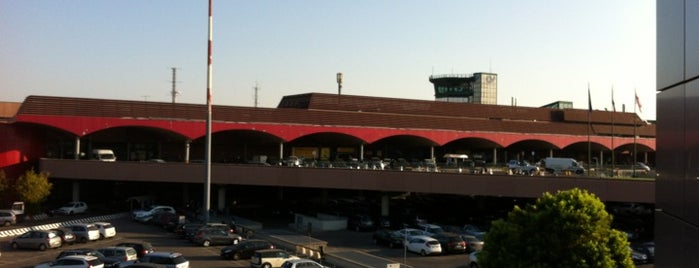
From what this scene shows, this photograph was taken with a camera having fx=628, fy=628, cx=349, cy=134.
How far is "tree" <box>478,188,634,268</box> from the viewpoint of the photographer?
19250 millimetres

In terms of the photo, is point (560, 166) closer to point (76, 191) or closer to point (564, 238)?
point (564, 238)

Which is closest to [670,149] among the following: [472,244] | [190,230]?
[472,244]

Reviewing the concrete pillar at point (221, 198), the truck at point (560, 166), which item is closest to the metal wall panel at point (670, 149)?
the concrete pillar at point (221, 198)

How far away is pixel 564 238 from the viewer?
1941 cm

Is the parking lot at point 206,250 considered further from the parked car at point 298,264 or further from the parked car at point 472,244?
the parked car at point 298,264

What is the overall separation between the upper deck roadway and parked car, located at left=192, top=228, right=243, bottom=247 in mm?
14358

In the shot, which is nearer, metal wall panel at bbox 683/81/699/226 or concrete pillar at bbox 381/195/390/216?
metal wall panel at bbox 683/81/699/226

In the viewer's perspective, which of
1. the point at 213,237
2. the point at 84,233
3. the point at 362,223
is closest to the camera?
the point at 213,237

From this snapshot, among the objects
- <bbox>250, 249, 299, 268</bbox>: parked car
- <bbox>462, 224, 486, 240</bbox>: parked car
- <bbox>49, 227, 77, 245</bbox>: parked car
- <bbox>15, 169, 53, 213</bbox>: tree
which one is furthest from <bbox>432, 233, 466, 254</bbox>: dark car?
<bbox>15, 169, 53, 213</bbox>: tree

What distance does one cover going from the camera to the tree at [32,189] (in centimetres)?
4497

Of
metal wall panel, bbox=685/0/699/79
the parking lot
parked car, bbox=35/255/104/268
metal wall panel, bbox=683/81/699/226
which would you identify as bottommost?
the parking lot

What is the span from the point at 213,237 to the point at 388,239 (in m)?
9.83

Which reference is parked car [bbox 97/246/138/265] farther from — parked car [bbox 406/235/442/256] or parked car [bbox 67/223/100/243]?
parked car [bbox 406/235/442/256]

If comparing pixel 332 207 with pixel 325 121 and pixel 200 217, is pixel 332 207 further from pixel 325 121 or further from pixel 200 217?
pixel 200 217
